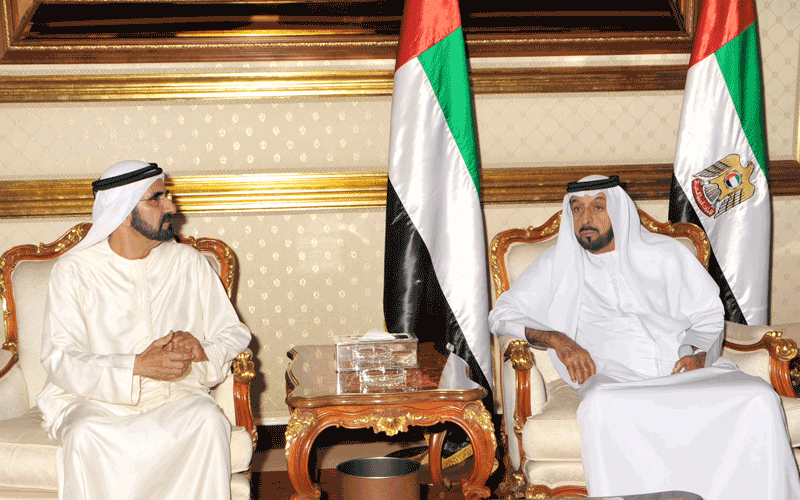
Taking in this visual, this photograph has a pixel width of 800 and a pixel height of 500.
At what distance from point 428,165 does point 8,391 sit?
2.19 metres

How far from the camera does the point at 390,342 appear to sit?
3.03 m

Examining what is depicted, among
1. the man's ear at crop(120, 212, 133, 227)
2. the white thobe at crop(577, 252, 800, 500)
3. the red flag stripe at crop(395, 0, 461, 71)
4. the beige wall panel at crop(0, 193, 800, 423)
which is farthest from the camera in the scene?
the beige wall panel at crop(0, 193, 800, 423)

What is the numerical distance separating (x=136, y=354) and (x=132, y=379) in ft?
0.46

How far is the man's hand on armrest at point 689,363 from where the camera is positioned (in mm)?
3184

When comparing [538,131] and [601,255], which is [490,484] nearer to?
[601,255]

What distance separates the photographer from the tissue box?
9.89 feet

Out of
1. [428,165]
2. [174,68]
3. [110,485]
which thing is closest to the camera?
[110,485]

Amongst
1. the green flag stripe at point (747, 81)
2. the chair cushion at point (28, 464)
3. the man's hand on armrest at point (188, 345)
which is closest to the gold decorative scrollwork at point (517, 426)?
the man's hand on armrest at point (188, 345)

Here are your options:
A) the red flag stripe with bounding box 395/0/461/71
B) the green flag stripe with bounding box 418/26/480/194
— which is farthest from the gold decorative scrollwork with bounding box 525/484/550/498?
the red flag stripe with bounding box 395/0/461/71

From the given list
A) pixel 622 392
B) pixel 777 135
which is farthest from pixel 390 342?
pixel 777 135

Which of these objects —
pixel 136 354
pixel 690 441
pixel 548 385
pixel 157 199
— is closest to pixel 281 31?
pixel 157 199

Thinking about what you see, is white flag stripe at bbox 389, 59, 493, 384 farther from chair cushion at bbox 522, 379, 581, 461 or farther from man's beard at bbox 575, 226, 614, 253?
chair cushion at bbox 522, 379, 581, 461

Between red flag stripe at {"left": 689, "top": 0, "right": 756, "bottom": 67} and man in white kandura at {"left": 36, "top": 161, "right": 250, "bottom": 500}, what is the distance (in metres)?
2.81

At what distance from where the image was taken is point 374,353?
3.02 metres
